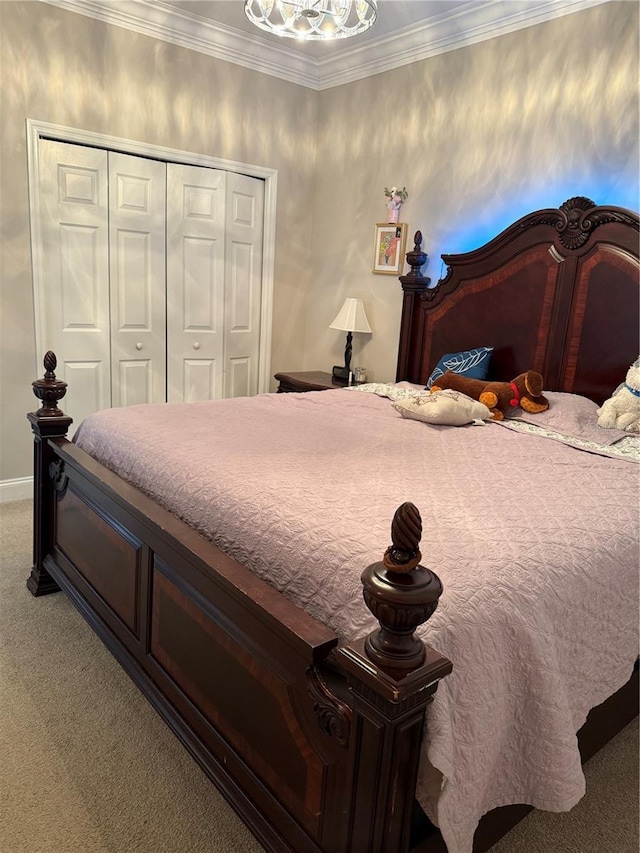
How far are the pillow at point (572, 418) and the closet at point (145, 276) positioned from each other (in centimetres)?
222

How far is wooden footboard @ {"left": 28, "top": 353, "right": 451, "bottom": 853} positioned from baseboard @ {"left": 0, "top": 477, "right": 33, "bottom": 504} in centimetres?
152

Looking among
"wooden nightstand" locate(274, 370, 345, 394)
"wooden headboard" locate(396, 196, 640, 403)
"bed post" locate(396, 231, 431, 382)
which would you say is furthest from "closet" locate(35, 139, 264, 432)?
"wooden headboard" locate(396, 196, 640, 403)

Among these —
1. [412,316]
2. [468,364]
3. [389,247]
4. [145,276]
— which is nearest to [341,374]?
[412,316]

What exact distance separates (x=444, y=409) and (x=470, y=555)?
135cm

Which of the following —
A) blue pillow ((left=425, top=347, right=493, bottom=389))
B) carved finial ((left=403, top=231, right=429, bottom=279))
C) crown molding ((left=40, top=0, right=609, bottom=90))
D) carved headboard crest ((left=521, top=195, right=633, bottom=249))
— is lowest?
blue pillow ((left=425, top=347, right=493, bottom=389))

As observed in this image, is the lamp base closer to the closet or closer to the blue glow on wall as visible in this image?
the closet

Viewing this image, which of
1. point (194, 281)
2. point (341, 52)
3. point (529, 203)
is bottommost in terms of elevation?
point (194, 281)

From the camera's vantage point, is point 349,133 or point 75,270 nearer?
point 75,270

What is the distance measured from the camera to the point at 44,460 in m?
2.51

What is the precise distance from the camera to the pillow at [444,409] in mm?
2613

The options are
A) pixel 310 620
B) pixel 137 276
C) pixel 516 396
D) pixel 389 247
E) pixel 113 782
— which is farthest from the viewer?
pixel 389 247

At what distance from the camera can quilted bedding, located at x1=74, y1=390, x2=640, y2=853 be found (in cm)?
116

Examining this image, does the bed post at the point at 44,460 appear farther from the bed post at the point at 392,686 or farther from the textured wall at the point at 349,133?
the bed post at the point at 392,686

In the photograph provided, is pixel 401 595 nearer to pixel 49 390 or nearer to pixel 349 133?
pixel 49 390
